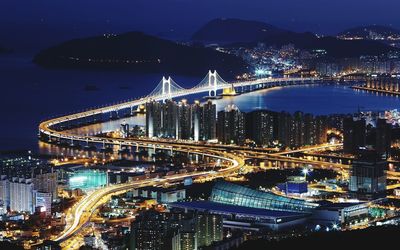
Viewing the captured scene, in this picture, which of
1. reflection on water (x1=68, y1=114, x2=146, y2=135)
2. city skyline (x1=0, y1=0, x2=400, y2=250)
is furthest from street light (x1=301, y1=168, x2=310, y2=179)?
reflection on water (x1=68, y1=114, x2=146, y2=135)

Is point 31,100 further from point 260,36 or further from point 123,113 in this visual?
point 260,36

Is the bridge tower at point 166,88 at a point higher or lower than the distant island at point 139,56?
lower

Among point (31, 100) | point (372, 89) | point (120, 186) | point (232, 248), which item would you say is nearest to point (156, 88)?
point (31, 100)

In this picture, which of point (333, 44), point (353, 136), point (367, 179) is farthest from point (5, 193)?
point (333, 44)

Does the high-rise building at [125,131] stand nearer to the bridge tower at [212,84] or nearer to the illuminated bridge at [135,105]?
the illuminated bridge at [135,105]

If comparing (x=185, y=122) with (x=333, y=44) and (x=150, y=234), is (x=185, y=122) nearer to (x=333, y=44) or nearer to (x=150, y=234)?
(x=150, y=234)

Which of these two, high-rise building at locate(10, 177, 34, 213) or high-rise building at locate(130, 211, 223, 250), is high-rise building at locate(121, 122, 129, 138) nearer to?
high-rise building at locate(10, 177, 34, 213)

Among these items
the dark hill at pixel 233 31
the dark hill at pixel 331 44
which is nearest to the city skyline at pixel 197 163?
the dark hill at pixel 331 44
